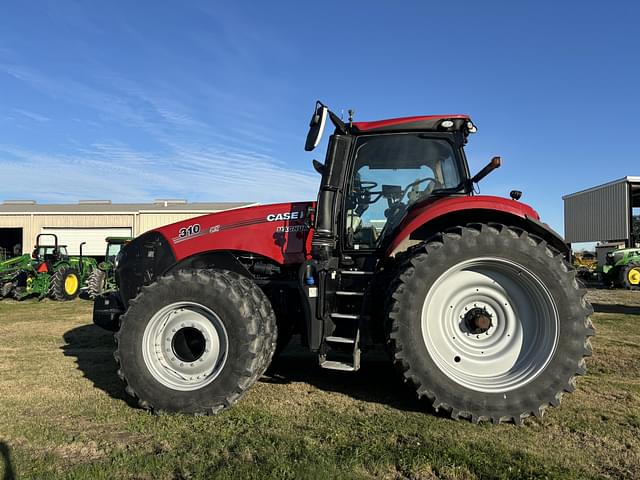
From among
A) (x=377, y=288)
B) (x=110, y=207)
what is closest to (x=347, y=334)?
(x=377, y=288)

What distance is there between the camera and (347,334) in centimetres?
405

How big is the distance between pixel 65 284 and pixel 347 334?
13.6 m

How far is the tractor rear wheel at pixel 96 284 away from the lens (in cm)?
1483

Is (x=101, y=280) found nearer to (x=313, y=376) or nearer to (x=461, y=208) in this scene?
(x=313, y=376)

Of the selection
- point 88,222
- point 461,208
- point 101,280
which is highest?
point 88,222

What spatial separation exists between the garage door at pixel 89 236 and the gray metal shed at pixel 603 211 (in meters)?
30.5

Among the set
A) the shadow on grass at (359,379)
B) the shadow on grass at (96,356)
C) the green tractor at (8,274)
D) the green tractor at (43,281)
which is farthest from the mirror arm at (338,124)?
the green tractor at (8,274)

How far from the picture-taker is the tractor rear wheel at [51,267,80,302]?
48.2ft

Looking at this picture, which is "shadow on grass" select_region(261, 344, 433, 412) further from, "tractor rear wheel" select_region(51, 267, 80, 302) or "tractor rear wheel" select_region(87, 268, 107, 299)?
"tractor rear wheel" select_region(51, 267, 80, 302)

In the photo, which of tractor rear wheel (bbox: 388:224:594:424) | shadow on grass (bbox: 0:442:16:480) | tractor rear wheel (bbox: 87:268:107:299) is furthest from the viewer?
tractor rear wheel (bbox: 87:268:107:299)

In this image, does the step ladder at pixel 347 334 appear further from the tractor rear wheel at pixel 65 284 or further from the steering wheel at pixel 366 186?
the tractor rear wheel at pixel 65 284

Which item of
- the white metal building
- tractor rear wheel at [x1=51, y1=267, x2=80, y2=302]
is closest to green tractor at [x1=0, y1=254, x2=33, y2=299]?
tractor rear wheel at [x1=51, y1=267, x2=80, y2=302]

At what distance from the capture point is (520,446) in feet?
10.2

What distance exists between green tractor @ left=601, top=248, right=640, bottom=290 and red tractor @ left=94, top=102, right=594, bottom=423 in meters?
16.6
